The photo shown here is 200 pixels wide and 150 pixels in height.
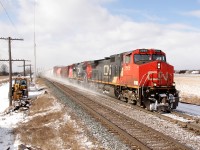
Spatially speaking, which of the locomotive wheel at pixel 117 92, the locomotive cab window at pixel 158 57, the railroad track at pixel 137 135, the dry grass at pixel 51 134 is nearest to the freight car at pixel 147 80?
the locomotive cab window at pixel 158 57

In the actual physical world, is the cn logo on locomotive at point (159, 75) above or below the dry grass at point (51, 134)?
above

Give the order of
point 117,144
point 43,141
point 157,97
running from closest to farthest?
point 117,144 < point 43,141 < point 157,97

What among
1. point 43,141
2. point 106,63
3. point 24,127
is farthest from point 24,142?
point 106,63

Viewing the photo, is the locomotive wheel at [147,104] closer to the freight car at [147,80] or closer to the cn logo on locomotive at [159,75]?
the freight car at [147,80]

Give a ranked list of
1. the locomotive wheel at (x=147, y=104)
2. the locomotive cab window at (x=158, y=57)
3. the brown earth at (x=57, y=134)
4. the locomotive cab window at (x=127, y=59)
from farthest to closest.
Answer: the locomotive cab window at (x=127, y=59), the locomotive cab window at (x=158, y=57), the locomotive wheel at (x=147, y=104), the brown earth at (x=57, y=134)

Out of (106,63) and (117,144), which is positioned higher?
(106,63)

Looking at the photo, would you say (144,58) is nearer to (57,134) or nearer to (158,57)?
(158,57)

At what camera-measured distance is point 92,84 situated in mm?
32344

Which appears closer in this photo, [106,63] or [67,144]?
[67,144]

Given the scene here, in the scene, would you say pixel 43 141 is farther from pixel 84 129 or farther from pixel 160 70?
pixel 160 70

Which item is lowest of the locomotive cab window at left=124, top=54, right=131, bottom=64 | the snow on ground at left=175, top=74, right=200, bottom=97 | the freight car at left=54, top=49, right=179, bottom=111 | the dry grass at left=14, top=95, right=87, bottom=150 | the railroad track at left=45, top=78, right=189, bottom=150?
the dry grass at left=14, top=95, right=87, bottom=150

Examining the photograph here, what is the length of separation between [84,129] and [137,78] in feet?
20.8

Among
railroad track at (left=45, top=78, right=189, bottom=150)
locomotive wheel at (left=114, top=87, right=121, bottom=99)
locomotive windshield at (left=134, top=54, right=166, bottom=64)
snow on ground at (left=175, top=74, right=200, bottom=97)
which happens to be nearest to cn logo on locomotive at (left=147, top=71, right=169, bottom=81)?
locomotive windshield at (left=134, top=54, right=166, bottom=64)

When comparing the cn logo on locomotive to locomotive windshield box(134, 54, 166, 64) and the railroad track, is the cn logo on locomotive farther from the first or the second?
the railroad track
